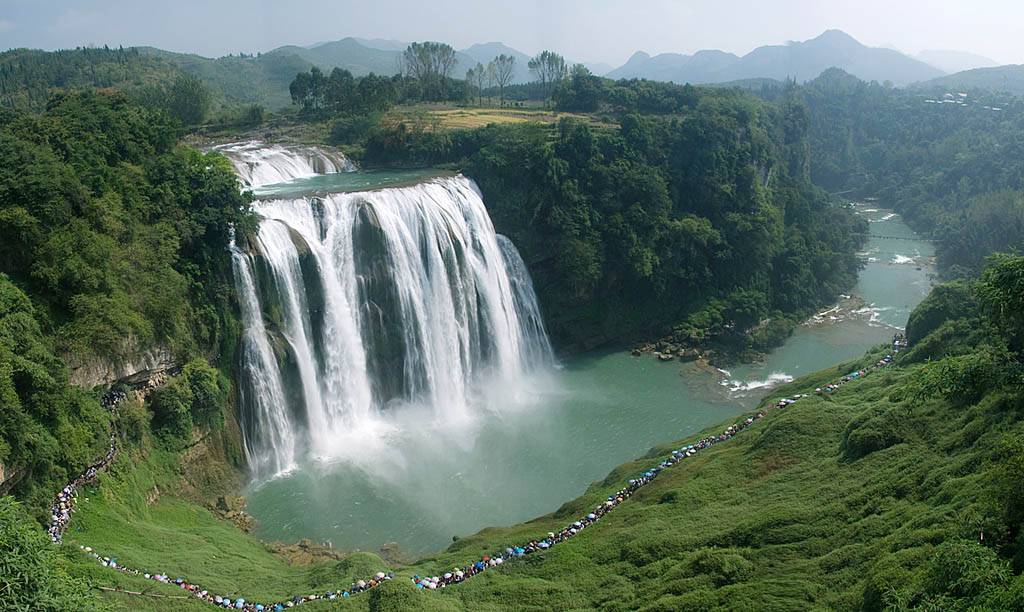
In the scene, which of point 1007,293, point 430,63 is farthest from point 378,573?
point 430,63

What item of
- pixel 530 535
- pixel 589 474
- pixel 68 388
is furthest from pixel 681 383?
pixel 68 388

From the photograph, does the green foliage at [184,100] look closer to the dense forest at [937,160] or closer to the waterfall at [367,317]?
the waterfall at [367,317]

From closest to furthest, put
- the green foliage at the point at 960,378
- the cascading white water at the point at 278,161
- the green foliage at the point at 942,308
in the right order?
the green foliage at the point at 960,378 → the green foliage at the point at 942,308 → the cascading white water at the point at 278,161

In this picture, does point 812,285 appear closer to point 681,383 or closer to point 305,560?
point 681,383


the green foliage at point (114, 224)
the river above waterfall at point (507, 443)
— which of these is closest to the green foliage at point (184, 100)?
the river above waterfall at point (507, 443)

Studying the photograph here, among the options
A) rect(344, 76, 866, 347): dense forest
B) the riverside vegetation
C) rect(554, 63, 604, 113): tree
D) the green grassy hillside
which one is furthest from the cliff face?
rect(554, 63, 604, 113): tree
